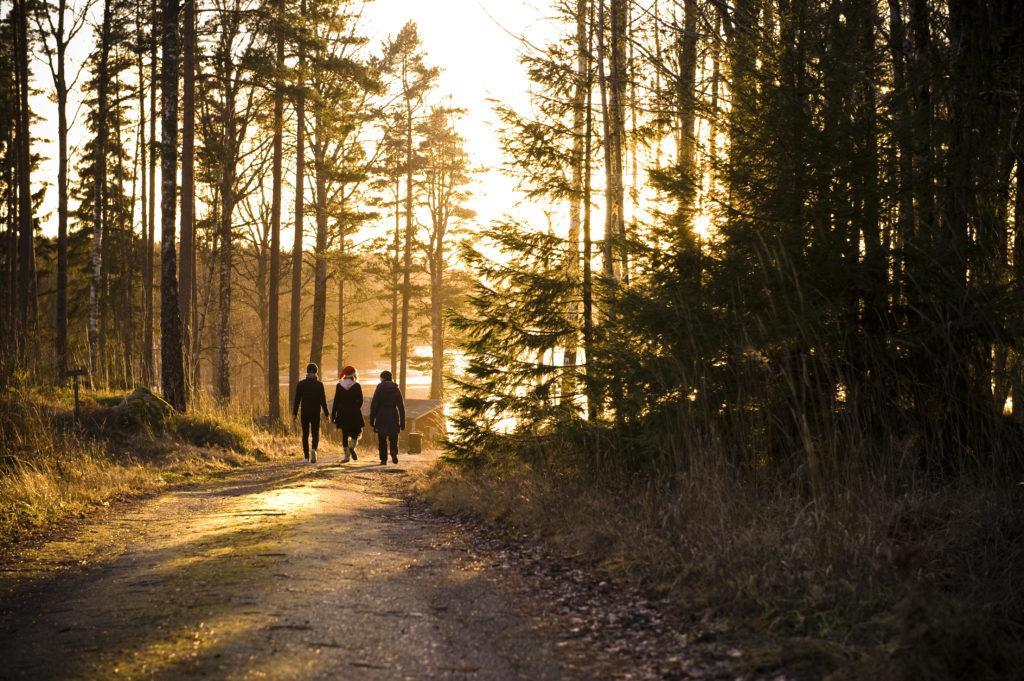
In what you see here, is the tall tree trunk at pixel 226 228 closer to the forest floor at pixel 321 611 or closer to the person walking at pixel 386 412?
the person walking at pixel 386 412

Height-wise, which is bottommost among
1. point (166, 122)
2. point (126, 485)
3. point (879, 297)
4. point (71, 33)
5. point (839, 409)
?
point (126, 485)

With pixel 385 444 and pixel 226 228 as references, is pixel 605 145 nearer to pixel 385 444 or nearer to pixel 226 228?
pixel 385 444

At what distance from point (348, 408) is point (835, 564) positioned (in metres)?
14.5

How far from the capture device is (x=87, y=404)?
1656 centimetres

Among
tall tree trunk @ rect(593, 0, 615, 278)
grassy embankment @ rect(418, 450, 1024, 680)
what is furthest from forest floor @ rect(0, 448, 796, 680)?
tall tree trunk @ rect(593, 0, 615, 278)

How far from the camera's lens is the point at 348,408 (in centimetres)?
1847

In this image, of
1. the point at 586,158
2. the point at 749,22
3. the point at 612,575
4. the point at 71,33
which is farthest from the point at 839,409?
the point at 71,33

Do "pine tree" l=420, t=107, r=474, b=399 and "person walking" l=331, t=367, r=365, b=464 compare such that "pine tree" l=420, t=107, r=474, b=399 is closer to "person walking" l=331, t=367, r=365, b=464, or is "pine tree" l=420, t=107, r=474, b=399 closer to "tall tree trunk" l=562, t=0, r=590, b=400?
"person walking" l=331, t=367, r=365, b=464

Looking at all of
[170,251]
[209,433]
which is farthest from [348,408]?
[170,251]

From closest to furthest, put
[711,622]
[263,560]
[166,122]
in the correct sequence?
[711,622], [263,560], [166,122]

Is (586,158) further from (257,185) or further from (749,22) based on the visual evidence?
(257,185)

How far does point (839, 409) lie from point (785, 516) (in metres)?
2.12

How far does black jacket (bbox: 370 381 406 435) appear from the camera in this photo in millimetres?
18859

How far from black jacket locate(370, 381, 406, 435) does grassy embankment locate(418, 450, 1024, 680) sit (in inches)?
444
